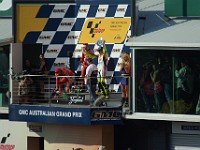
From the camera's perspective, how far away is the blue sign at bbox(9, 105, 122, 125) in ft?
77.4

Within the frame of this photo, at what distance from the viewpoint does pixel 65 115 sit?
23938 millimetres

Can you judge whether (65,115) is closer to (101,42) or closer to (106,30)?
(101,42)

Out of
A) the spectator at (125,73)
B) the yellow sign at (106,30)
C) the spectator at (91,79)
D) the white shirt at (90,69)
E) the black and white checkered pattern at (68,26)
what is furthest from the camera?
the black and white checkered pattern at (68,26)

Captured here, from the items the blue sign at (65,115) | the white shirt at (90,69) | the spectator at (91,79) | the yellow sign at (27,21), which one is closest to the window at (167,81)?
the blue sign at (65,115)

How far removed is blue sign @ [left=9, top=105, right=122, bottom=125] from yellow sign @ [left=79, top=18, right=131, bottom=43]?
2.62 m

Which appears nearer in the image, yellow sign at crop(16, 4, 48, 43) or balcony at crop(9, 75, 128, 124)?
balcony at crop(9, 75, 128, 124)

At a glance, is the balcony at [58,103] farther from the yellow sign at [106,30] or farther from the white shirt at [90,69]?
the yellow sign at [106,30]

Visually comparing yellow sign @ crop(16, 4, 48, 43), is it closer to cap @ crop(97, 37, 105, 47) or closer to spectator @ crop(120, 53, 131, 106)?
cap @ crop(97, 37, 105, 47)

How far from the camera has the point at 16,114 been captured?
2472cm

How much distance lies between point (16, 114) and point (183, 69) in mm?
5031

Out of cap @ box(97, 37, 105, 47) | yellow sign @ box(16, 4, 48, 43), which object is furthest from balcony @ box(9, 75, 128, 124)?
yellow sign @ box(16, 4, 48, 43)

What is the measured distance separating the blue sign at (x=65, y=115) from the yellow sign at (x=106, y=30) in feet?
8.61

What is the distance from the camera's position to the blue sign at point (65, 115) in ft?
77.4

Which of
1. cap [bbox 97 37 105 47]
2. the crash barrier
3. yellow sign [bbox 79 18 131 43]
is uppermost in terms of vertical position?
yellow sign [bbox 79 18 131 43]
